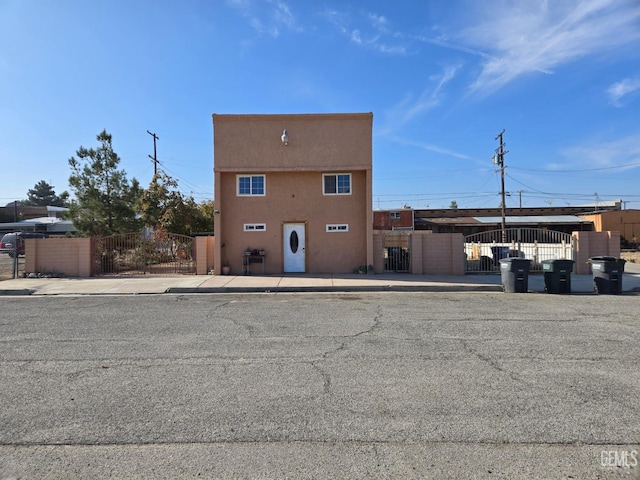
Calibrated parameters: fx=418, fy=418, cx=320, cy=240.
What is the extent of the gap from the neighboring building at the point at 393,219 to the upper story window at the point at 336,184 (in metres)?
28.8

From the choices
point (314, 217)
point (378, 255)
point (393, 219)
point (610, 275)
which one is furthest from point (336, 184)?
point (393, 219)

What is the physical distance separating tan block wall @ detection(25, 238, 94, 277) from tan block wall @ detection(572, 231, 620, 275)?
67.3 feet

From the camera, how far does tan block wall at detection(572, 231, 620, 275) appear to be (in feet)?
57.8

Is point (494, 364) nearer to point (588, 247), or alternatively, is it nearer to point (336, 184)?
point (336, 184)

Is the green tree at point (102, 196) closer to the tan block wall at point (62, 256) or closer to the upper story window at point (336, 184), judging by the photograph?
the tan block wall at point (62, 256)

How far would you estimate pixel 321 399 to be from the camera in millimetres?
4367

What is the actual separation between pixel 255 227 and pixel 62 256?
8069 millimetres

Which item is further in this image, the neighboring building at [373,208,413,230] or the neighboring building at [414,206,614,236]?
the neighboring building at [373,208,413,230]

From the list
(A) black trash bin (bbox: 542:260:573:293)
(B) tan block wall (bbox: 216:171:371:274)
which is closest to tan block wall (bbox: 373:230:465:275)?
(B) tan block wall (bbox: 216:171:371:274)

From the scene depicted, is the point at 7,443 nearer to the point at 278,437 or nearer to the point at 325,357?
the point at 278,437

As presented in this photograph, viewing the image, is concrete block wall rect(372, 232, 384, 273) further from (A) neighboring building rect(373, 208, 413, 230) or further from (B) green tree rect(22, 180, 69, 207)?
(B) green tree rect(22, 180, 69, 207)

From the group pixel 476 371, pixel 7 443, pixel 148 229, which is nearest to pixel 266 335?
pixel 476 371

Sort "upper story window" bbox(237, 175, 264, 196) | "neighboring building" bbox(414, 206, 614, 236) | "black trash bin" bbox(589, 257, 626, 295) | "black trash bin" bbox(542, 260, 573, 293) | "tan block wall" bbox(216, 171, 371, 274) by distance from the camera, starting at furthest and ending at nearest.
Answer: "neighboring building" bbox(414, 206, 614, 236)
"upper story window" bbox(237, 175, 264, 196)
"tan block wall" bbox(216, 171, 371, 274)
"black trash bin" bbox(542, 260, 573, 293)
"black trash bin" bbox(589, 257, 626, 295)

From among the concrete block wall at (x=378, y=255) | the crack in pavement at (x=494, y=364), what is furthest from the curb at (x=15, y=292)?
A: the crack in pavement at (x=494, y=364)
